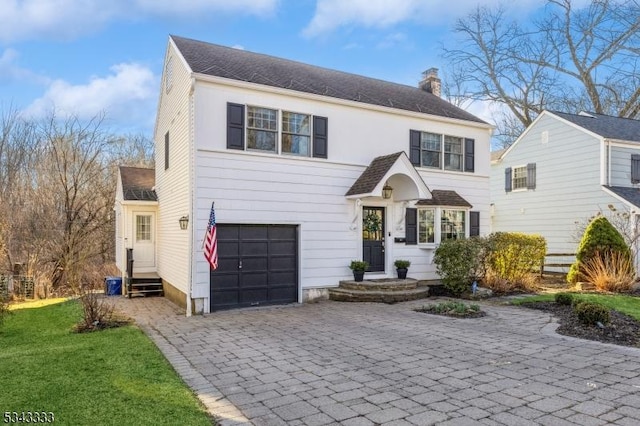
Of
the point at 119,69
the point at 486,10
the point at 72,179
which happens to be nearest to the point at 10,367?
the point at 72,179

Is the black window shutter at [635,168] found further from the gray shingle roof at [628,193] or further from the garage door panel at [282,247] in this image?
the garage door panel at [282,247]

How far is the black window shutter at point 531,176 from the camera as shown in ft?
63.5

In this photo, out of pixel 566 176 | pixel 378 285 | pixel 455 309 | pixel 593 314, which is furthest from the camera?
pixel 566 176

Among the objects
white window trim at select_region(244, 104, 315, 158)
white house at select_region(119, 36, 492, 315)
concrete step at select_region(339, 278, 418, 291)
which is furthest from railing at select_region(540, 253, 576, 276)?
white window trim at select_region(244, 104, 315, 158)

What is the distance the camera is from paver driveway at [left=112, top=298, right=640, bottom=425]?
4.14m

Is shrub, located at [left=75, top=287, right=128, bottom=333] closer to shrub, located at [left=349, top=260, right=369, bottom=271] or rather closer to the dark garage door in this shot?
→ the dark garage door

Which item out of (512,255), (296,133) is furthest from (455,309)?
(296,133)

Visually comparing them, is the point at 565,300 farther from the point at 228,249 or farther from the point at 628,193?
the point at 628,193

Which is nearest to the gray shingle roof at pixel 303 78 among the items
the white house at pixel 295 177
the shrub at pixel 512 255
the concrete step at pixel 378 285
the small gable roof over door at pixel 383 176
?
the white house at pixel 295 177

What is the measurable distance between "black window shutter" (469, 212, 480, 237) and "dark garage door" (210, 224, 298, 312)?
6.23m

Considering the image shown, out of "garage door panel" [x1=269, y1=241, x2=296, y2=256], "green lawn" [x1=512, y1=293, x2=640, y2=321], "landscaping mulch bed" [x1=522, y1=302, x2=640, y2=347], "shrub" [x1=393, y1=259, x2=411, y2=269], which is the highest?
"garage door panel" [x1=269, y1=241, x2=296, y2=256]

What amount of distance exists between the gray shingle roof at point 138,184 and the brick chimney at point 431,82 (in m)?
11.0

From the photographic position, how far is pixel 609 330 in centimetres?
762

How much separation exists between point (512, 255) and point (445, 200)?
2.58 m
